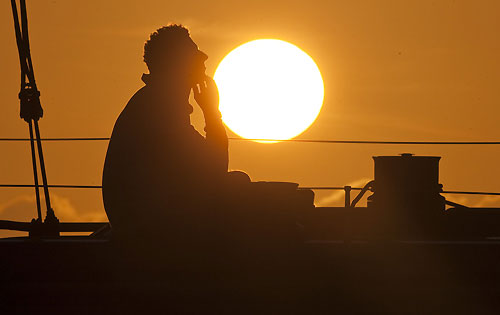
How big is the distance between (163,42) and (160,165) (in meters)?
0.79

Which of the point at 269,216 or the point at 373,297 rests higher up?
the point at 269,216

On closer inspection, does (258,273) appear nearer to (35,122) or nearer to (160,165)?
(160,165)

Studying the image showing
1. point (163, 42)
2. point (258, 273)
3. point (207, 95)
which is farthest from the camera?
point (207, 95)

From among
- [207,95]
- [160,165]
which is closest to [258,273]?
[160,165]

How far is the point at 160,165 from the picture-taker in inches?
222

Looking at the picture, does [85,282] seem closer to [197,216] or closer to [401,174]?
[197,216]

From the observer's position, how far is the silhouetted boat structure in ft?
16.7

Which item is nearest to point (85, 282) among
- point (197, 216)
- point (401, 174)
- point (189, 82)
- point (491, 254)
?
point (197, 216)

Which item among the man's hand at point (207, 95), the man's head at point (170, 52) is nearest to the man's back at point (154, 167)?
the man's head at point (170, 52)

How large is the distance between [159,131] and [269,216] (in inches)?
34.5

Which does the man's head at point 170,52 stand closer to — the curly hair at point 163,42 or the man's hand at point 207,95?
the curly hair at point 163,42

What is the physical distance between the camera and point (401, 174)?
977cm

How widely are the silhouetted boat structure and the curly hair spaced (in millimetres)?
1024

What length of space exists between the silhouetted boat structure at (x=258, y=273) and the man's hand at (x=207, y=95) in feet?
2.92
